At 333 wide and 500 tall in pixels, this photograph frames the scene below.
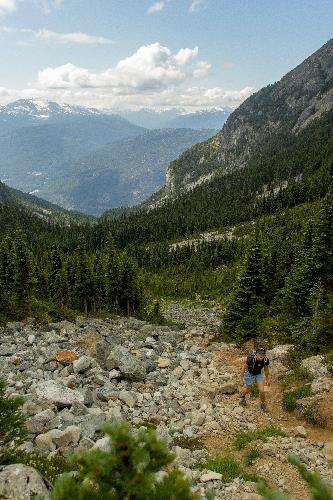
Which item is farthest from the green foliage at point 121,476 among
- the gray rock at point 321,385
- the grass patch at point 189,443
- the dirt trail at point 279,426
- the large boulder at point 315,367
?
the large boulder at point 315,367

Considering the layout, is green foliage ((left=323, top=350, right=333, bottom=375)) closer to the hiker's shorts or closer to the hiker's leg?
the hiker's shorts

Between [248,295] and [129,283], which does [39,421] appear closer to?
[248,295]

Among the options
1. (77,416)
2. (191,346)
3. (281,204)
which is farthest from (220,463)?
(281,204)

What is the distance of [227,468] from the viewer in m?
11.1

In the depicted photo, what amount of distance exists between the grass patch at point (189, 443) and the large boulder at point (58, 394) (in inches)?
182

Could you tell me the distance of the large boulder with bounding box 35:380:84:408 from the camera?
15.3 meters

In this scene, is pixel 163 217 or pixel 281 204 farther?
pixel 163 217

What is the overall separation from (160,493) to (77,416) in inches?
431

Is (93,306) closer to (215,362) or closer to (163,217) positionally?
(215,362)

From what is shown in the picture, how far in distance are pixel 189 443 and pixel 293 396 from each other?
5133 millimetres

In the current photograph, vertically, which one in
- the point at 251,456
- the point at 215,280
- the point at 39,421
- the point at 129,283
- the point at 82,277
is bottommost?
→ the point at 215,280

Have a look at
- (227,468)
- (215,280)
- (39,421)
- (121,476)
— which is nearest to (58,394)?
(39,421)

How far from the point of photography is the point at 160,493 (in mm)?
4562

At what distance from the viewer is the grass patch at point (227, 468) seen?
10.5 m
